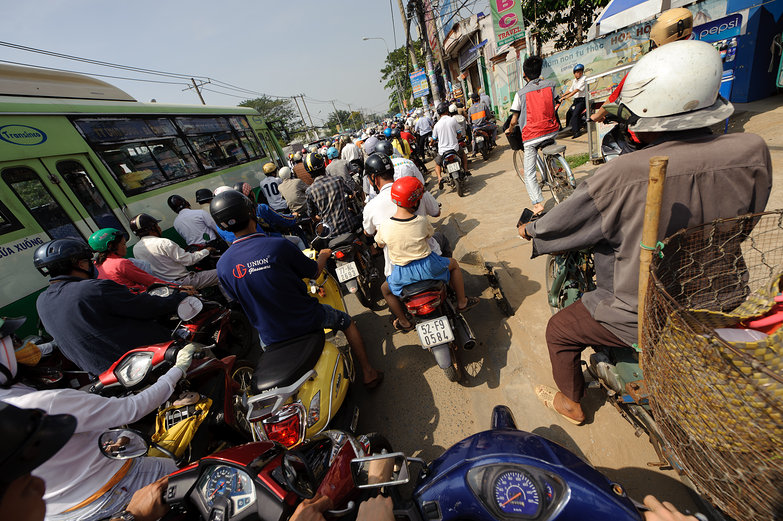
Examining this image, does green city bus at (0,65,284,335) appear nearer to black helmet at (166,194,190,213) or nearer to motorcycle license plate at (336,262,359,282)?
black helmet at (166,194,190,213)

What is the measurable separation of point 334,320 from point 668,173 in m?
2.36

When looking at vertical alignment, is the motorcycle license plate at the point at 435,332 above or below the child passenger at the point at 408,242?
below

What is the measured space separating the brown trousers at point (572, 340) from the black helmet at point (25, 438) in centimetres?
214

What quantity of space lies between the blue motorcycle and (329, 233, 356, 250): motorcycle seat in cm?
270

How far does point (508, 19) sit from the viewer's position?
8828 millimetres

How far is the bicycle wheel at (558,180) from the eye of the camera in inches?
184

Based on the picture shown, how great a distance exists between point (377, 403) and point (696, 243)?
8.11ft

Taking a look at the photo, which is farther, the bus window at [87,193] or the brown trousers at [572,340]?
the bus window at [87,193]

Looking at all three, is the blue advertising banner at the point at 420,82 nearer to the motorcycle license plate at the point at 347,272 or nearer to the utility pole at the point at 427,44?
the utility pole at the point at 427,44

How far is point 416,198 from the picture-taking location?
2.51 metres

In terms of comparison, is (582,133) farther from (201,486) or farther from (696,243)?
(201,486)

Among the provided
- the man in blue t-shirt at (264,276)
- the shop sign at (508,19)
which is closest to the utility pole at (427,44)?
the shop sign at (508,19)

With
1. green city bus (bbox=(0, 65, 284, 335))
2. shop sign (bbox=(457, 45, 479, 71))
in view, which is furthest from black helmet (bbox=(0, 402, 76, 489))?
shop sign (bbox=(457, 45, 479, 71))

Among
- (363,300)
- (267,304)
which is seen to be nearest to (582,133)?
(363,300)
